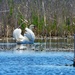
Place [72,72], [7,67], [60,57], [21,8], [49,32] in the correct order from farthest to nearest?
[21,8]
[49,32]
[60,57]
[7,67]
[72,72]

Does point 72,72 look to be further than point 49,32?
No

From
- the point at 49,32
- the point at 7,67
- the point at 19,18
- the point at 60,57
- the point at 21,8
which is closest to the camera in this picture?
the point at 7,67

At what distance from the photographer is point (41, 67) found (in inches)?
1695

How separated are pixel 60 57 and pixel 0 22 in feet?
293

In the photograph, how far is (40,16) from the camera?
5655 inches

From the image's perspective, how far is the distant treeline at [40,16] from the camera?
13225 centimetres

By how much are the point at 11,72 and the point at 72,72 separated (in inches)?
161

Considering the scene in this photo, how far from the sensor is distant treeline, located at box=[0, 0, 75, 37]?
132 m

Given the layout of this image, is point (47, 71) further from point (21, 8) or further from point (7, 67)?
point (21, 8)

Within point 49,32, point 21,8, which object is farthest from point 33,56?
point 21,8

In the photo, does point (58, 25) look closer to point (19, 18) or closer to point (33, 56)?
point (19, 18)

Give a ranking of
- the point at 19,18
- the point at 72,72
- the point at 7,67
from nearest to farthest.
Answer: the point at 72,72, the point at 7,67, the point at 19,18

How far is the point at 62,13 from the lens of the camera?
14950 cm

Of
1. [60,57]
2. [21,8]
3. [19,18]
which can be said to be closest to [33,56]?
[60,57]
